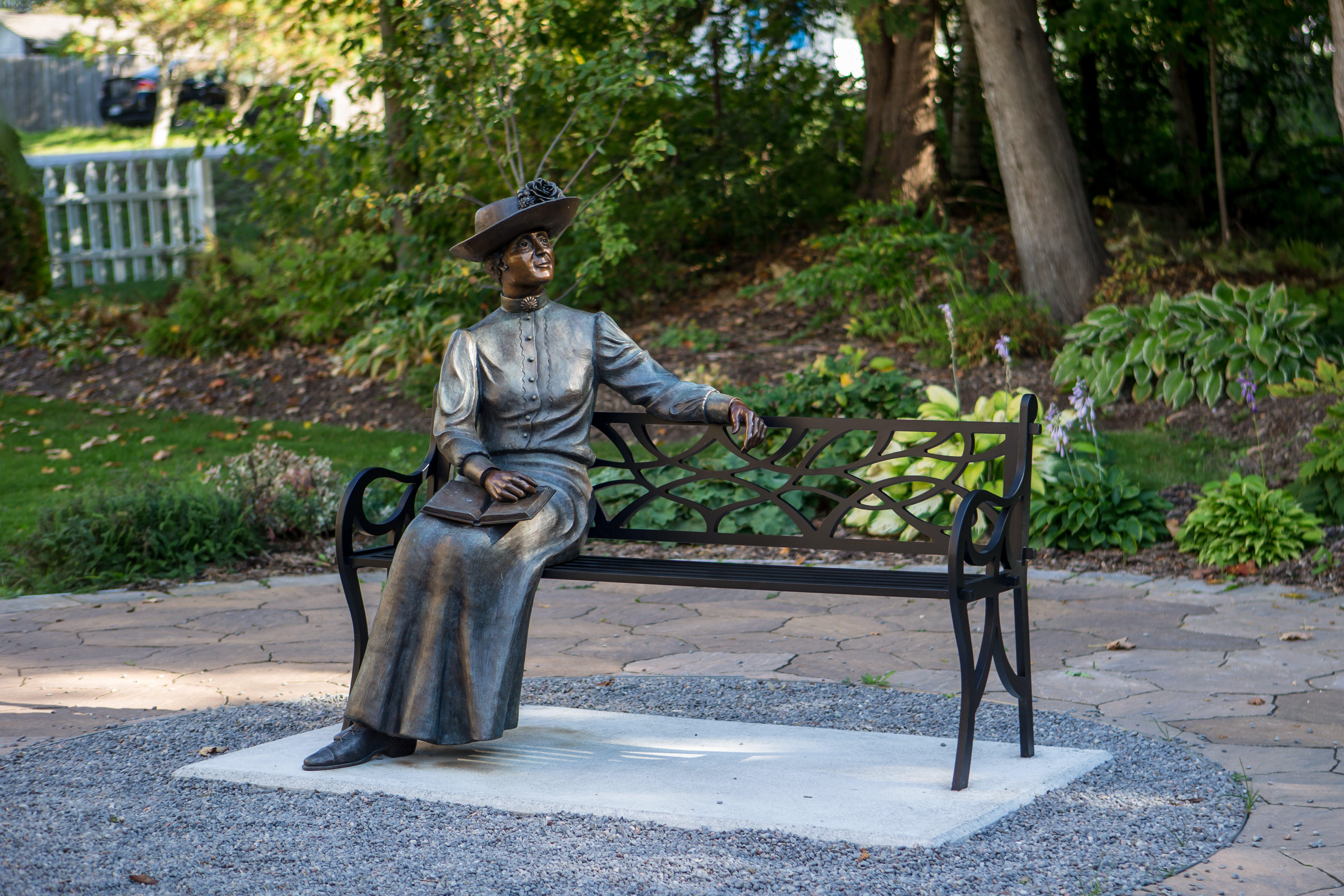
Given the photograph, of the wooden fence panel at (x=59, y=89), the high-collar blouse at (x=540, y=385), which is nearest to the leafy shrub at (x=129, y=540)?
the high-collar blouse at (x=540, y=385)

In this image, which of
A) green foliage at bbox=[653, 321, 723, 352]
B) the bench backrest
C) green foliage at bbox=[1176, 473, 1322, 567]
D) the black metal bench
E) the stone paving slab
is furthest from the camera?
green foliage at bbox=[653, 321, 723, 352]

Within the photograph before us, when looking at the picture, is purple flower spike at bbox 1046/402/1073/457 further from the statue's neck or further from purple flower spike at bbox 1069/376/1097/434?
the statue's neck

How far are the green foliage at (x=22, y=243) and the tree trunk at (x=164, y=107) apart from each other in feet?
24.5

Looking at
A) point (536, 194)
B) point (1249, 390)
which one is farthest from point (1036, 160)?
point (536, 194)

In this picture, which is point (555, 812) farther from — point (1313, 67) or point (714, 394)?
point (1313, 67)

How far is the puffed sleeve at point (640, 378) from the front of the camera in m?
3.92

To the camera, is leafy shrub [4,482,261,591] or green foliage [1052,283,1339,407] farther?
green foliage [1052,283,1339,407]

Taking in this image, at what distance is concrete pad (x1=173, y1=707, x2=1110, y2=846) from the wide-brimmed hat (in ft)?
4.87

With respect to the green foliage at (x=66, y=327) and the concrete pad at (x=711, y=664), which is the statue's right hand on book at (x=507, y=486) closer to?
the concrete pad at (x=711, y=664)

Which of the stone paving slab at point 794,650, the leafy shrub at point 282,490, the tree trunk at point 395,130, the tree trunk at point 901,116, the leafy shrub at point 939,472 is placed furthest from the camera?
the tree trunk at point 901,116

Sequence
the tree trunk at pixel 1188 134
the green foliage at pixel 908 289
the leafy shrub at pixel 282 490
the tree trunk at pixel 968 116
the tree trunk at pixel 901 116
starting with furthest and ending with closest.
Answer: the tree trunk at pixel 1188 134 → the tree trunk at pixel 968 116 → the tree trunk at pixel 901 116 → the green foliage at pixel 908 289 → the leafy shrub at pixel 282 490

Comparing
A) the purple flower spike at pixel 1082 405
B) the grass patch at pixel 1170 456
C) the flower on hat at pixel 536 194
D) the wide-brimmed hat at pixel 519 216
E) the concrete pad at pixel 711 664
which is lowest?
the concrete pad at pixel 711 664

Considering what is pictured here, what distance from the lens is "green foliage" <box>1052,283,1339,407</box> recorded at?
8406mm

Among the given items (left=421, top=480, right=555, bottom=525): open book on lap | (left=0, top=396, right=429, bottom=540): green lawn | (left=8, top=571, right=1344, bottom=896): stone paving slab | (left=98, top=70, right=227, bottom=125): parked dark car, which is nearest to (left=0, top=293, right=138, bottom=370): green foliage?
(left=0, top=396, right=429, bottom=540): green lawn
